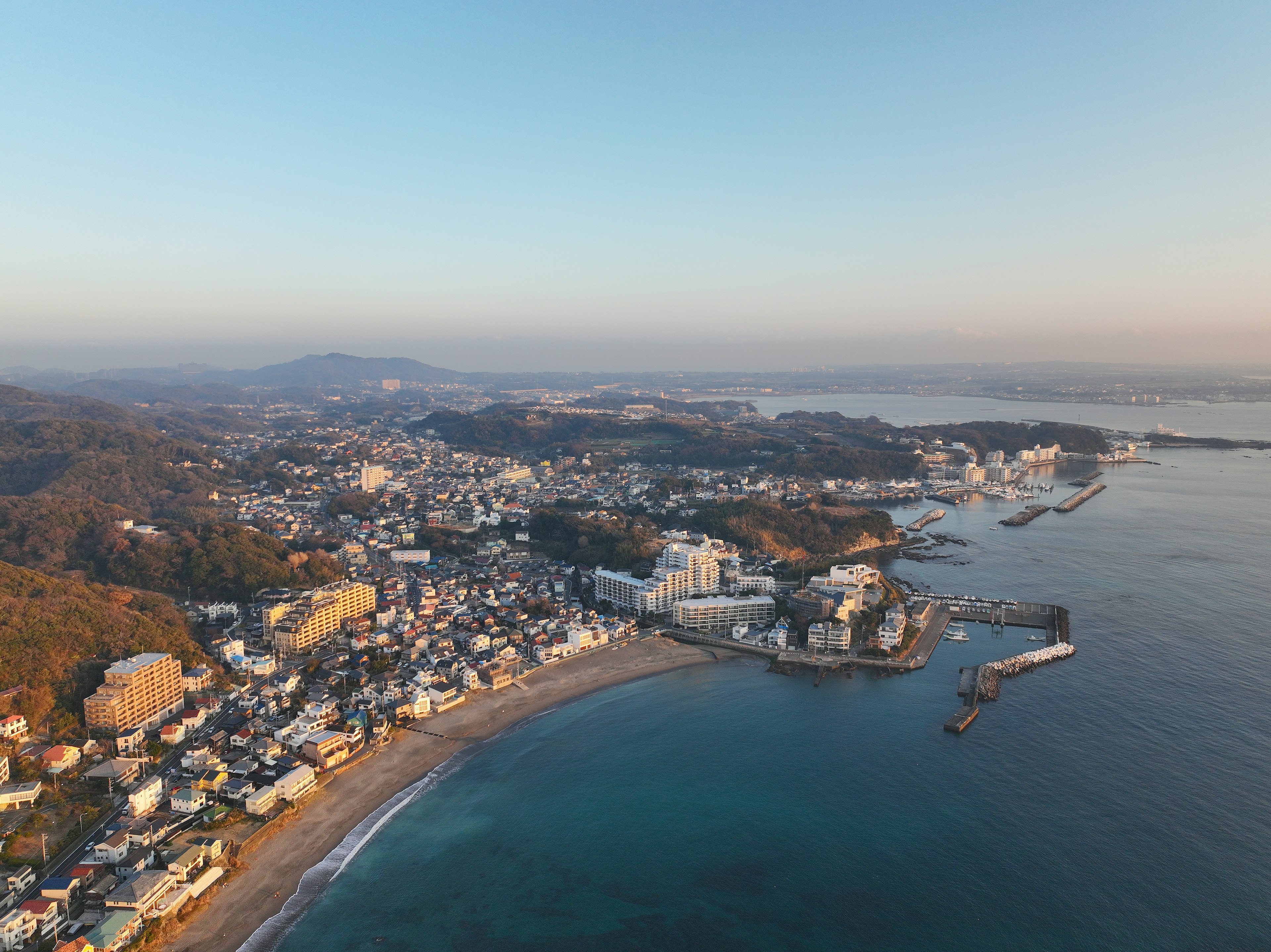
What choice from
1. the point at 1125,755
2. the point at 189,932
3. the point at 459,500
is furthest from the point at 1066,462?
the point at 189,932

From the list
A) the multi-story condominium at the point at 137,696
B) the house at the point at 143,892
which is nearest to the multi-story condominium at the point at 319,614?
the multi-story condominium at the point at 137,696

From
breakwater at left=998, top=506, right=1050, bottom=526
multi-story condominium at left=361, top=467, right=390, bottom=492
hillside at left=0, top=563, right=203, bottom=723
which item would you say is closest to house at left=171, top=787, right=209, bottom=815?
hillside at left=0, top=563, right=203, bottom=723

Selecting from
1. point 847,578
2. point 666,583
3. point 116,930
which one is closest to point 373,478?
point 666,583

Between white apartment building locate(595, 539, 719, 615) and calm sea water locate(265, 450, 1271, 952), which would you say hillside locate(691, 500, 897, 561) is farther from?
calm sea water locate(265, 450, 1271, 952)

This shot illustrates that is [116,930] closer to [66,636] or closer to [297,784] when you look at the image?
[297,784]

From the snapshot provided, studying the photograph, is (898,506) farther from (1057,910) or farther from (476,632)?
(1057,910)

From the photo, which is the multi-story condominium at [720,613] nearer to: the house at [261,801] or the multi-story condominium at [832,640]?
the multi-story condominium at [832,640]

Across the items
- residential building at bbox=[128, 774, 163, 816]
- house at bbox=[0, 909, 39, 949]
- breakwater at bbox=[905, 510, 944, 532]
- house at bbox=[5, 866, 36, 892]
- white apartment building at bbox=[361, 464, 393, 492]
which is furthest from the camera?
white apartment building at bbox=[361, 464, 393, 492]
